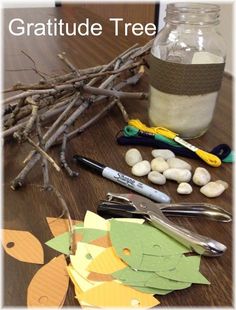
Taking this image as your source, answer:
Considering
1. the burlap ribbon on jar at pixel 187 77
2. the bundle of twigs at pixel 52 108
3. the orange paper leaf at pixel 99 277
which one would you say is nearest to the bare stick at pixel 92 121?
the bundle of twigs at pixel 52 108

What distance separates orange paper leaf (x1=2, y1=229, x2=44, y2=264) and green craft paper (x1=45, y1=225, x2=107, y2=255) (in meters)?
0.01

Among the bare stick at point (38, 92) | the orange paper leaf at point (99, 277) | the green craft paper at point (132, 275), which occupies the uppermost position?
the bare stick at point (38, 92)

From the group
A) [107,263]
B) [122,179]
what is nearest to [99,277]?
[107,263]

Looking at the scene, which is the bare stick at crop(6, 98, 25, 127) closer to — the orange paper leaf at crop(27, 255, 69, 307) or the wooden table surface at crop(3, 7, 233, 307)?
the wooden table surface at crop(3, 7, 233, 307)

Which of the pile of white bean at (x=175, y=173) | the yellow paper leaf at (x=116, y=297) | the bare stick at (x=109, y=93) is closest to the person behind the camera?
the yellow paper leaf at (x=116, y=297)

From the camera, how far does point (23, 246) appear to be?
289 millimetres

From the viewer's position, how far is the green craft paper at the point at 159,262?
260 millimetres

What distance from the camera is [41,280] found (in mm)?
258

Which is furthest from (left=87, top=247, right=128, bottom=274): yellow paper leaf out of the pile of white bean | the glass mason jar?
the glass mason jar

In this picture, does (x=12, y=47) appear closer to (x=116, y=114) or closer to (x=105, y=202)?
(x=116, y=114)

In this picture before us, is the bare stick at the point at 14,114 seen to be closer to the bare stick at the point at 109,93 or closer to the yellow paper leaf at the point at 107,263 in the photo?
the bare stick at the point at 109,93

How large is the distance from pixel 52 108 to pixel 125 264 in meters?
0.27

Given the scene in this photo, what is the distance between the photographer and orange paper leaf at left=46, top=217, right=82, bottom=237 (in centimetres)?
30

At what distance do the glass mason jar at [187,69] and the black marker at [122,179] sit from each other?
12 centimetres
